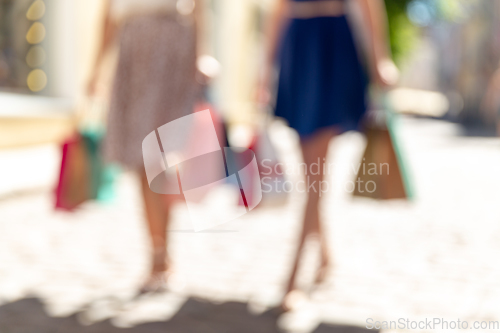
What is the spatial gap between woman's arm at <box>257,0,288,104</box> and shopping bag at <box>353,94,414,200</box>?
22.5 inches

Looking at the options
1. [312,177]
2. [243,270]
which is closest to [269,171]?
[312,177]

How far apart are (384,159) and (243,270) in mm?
1175

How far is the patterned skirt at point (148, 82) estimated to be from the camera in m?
2.86

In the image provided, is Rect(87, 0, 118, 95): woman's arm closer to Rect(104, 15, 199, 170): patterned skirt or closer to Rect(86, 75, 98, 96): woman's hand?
Rect(86, 75, 98, 96): woman's hand

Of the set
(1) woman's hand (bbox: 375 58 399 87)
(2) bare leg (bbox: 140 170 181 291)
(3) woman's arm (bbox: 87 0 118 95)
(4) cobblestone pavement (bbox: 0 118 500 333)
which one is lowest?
(4) cobblestone pavement (bbox: 0 118 500 333)

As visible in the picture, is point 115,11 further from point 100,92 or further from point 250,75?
point 250,75

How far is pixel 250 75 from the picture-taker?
1433 cm

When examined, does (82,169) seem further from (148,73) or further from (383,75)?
(383,75)

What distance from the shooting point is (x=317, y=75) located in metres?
2.83

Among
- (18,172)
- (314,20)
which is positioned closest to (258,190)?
(314,20)

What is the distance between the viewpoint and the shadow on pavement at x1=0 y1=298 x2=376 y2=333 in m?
2.48

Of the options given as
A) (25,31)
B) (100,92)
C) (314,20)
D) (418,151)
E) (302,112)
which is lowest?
(418,151)

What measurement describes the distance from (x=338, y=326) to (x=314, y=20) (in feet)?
5.02

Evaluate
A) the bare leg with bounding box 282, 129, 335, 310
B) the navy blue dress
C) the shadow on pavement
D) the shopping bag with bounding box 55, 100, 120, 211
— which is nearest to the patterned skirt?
the shopping bag with bounding box 55, 100, 120, 211
